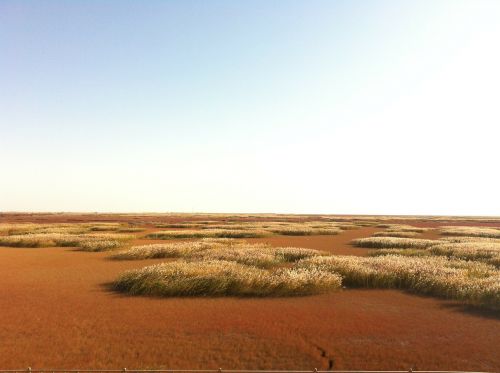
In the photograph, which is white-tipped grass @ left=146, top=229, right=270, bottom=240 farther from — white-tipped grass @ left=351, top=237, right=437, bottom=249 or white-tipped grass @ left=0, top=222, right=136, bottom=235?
white-tipped grass @ left=351, top=237, right=437, bottom=249

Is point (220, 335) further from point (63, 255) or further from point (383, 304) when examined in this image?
point (63, 255)

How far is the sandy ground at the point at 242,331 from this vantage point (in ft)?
25.3

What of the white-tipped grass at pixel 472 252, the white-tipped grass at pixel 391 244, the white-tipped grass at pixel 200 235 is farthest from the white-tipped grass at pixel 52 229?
the white-tipped grass at pixel 472 252

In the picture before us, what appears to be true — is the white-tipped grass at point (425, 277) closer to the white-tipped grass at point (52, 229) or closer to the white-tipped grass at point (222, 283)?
the white-tipped grass at point (222, 283)

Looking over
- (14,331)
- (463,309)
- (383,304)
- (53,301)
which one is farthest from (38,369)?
(463,309)

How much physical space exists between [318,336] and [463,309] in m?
5.68

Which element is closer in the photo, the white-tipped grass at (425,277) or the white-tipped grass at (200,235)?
the white-tipped grass at (425,277)

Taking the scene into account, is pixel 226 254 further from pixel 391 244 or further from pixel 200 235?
pixel 200 235

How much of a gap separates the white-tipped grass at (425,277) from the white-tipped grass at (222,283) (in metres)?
1.66

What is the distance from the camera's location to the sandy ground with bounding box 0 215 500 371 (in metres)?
7.72

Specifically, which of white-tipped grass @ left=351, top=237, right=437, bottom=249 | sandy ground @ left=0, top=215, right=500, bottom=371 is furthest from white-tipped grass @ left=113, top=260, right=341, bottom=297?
white-tipped grass @ left=351, top=237, right=437, bottom=249

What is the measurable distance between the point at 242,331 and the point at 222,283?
398 centimetres

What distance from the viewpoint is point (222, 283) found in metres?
13.4

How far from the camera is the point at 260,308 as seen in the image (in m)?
11.6
